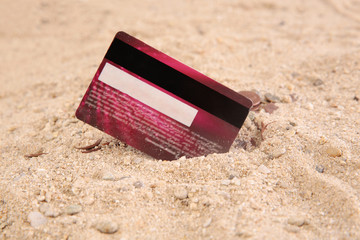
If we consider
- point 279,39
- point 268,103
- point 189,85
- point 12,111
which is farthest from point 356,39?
point 12,111

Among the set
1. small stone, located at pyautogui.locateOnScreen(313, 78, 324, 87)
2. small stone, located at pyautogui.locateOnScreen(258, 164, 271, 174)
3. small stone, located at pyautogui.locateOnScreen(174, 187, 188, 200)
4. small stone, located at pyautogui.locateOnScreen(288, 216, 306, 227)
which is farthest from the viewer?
small stone, located at pyautogui.locateOnScreen(313, 78, 324, 87)

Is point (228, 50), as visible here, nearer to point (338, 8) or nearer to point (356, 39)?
point (356, 39)

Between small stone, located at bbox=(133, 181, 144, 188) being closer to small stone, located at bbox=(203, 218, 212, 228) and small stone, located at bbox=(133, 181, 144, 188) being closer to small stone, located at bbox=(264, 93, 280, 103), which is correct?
small stone, located at bbox=(203, 218, 212, 228)

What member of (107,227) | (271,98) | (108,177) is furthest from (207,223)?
(271,98)

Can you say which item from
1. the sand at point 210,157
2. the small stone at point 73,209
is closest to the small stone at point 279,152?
the sand at point 210,157

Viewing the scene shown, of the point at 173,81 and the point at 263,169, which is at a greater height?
the point at 173,81

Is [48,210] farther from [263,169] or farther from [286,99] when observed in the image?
[286,99]

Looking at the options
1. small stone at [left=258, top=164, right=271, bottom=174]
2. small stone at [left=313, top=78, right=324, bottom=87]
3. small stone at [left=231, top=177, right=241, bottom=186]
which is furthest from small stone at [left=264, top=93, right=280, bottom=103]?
small stone at [left=231, top=177, right=241, bottom=186]
